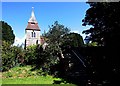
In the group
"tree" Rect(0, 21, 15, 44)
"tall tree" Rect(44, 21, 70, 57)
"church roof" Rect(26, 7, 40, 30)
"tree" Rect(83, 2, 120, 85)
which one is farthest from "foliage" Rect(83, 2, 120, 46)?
"tree" Rect(0, 21, 15, 44)

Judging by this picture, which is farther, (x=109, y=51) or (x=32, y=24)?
(x=32, y=24)

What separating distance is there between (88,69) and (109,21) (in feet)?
18.8

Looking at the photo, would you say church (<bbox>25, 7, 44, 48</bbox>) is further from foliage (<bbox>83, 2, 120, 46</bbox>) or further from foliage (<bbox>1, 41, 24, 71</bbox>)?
foliage (<bbox>83, 2, 120, 46</bbox>)

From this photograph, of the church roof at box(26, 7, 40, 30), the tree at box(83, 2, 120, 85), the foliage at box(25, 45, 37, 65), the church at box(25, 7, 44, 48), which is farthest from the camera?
the church roof at box(26, 7, 40, 30)

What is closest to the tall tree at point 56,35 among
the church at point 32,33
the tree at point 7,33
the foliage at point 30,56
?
the foliage at point 30,56

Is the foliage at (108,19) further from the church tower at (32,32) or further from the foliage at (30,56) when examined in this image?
the church tower at (32,32)

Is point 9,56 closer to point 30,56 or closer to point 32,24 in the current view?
point 30,56

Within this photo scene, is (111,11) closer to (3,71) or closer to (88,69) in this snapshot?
(88,69)

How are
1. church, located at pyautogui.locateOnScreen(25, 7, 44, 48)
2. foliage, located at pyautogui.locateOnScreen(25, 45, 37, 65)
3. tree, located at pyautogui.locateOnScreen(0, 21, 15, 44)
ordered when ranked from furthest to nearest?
tree, located at pyautogui.locateOnScreen(0, 21, 15, 44), church, located at pyautogui.locateOnScreen(25, 7, 44, 48), foliage, located at pyautogui.locateOnScreen(25, 45, 37, 65)

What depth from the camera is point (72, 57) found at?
95.1ft

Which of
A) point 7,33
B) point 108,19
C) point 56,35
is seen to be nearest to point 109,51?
point 108,19

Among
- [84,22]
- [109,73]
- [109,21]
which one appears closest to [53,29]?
[84,22]

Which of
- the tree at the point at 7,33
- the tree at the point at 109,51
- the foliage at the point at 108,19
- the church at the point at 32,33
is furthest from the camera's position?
the tree at the point at 7,33

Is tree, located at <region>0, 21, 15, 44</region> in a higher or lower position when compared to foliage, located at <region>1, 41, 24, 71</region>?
higher
